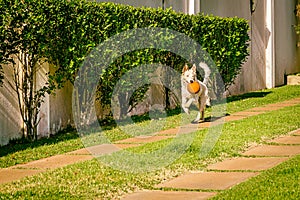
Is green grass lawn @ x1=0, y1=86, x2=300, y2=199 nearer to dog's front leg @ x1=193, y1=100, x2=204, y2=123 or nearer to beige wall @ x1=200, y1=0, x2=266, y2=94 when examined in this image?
dog's front leg @ x1=193, y1=100, x2=204, y2=123

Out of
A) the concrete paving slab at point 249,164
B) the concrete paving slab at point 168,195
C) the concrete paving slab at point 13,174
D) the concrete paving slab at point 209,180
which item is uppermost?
the concrete paving slab at point 249,164

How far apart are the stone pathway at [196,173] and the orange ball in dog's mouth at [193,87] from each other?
0.84 meters

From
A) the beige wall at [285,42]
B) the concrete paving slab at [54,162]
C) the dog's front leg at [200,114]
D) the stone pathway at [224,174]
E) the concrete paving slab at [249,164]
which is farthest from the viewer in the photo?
the beige wall at [285,42]

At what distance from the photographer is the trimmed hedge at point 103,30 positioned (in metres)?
9.41

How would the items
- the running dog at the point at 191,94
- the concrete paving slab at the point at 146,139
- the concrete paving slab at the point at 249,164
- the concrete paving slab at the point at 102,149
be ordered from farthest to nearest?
the running dog at the point at 191,94
the concrete paving slab at the point at 146,139
the concrete paving slab at the point at 102,149
the concrete paving slab at the point at 249,164

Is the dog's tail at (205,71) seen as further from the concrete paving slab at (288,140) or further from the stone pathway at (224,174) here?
the stone pathway at (224,174)

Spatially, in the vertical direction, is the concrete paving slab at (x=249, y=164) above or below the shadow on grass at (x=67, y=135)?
below

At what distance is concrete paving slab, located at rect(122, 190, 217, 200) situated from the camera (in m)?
5.55

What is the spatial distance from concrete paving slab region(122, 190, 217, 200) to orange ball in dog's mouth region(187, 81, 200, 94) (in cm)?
491

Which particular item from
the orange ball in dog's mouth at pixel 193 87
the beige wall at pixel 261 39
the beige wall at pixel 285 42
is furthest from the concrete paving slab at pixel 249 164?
the beige wall at pixel 285 42

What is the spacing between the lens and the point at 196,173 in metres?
6.68

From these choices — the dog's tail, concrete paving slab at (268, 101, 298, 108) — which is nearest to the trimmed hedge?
the dog's tail

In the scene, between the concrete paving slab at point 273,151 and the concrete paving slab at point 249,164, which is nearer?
the concrete paving slab at point 249,164

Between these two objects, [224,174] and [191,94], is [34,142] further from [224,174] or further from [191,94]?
[224,174]
